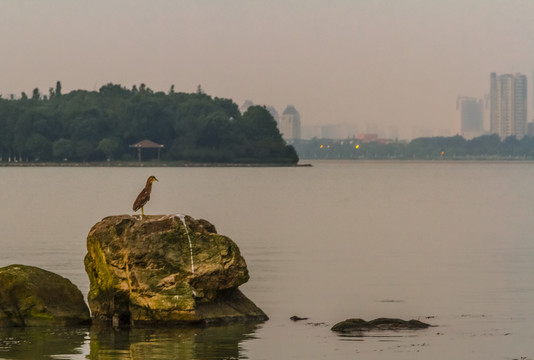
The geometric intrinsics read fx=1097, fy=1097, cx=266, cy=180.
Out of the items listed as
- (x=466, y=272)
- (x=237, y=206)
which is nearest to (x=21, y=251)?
(x=466, y=272)

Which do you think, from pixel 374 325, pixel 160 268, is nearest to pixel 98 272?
pixel 160 268

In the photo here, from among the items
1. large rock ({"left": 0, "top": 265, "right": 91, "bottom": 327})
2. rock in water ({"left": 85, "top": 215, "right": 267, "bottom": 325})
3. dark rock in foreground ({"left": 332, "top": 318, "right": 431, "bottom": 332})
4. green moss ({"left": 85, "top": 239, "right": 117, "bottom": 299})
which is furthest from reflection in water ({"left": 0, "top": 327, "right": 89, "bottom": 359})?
dark rock in foreground ({"left": 332, "top": 318, "right": 431, "bottom": 332})

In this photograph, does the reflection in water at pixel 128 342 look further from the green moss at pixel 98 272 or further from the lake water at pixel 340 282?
the green moss at pixel 98 272

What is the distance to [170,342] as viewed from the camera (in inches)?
850

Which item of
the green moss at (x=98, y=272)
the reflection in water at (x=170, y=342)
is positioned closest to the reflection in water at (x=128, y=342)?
the reflection in water at (x=170, y=342)

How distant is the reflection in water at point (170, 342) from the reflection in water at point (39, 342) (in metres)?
0.35

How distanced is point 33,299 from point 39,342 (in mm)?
1791

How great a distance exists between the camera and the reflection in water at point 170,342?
2052cm

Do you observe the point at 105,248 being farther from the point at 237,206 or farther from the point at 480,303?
the point at 237,206

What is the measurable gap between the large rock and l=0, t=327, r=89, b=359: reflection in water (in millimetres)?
323

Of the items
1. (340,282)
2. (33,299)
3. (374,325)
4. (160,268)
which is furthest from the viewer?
(340,282)

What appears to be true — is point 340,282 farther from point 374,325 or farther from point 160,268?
point 160,268

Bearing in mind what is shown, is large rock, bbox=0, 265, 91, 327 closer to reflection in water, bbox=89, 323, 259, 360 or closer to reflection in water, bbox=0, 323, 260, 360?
reflection in water, bbox=0, 323, 260, 360

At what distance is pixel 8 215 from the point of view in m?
73.4
